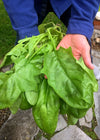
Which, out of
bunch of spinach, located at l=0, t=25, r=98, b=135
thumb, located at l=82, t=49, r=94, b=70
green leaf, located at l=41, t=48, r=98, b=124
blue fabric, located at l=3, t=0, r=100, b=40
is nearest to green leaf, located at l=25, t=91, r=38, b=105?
bunch of spinach, located at l=0, t=25, r=98, b=135

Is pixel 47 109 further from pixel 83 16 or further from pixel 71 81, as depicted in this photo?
pixel 83 16

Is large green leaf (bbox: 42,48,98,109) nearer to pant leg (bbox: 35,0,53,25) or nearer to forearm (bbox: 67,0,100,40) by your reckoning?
forearm (bbox: 67,0,100,40)

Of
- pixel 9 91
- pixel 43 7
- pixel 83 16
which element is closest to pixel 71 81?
pixel 9 91

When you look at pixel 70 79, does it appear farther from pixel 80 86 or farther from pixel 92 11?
pixel 92 11

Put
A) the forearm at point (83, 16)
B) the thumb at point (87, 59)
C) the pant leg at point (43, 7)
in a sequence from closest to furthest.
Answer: the thumb at point (87, 59) < the forearm at point (83, 16) < the pant leg at point (43, 7)

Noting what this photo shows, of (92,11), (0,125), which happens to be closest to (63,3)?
(92,11)

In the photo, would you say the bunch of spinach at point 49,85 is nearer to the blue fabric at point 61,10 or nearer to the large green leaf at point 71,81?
the large green leaf at point 71,81

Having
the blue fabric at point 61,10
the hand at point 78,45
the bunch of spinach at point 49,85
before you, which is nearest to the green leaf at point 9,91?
the bunch of spinach at point 49,85
